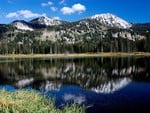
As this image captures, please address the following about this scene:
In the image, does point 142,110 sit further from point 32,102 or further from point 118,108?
point 32,102

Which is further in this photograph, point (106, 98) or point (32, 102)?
point (106, 98)

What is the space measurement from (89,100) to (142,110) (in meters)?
9.12

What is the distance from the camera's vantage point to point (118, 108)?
38188mm

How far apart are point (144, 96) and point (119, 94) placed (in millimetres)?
4117

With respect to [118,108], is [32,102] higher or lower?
higher

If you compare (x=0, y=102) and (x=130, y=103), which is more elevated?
(x=0, y=102)

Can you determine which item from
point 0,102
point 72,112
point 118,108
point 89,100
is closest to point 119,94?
point 89,100

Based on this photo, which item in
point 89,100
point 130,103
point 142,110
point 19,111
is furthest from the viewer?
point 89,100

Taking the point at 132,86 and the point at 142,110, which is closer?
the point at 142,110

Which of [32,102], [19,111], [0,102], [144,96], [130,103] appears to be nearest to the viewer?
[19,111]

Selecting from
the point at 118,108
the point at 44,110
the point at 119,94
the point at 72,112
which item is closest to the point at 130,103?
the point at 118,108

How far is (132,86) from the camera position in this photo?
60656mm

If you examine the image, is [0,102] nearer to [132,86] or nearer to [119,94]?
[119,94]

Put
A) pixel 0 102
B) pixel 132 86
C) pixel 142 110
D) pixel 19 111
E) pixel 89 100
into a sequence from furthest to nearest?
pixel 132 86, pixel 89 100, pixel 142 110, pixel 0 102, pixel 19 111
